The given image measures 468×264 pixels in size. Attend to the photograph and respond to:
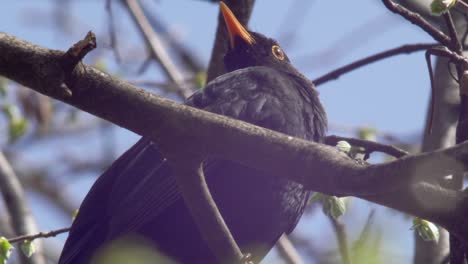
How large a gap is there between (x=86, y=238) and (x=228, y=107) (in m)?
0.95

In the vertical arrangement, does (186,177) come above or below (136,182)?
above

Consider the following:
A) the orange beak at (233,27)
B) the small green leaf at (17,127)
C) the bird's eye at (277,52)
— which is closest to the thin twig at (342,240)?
the orange beak at (233,27)

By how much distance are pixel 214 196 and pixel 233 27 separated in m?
1.41

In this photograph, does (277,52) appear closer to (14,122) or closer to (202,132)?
(14,122)

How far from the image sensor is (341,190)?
2.75 metres

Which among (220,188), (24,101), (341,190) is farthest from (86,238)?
(24,101)

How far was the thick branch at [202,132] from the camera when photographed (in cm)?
271

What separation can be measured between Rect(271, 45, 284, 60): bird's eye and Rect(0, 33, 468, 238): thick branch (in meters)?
2.70

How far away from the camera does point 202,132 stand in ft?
9.34

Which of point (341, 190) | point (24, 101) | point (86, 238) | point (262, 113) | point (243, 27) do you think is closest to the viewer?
point (341, 190)

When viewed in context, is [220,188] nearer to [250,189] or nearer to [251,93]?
[250,189]

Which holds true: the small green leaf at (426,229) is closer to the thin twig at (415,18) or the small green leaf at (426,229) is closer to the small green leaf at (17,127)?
the thin twig at (415,18)

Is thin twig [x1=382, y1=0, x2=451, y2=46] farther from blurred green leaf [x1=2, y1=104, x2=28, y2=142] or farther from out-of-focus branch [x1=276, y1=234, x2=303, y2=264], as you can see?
blurred green leaf [x1=2, y1=104, x2=28, y2=142]

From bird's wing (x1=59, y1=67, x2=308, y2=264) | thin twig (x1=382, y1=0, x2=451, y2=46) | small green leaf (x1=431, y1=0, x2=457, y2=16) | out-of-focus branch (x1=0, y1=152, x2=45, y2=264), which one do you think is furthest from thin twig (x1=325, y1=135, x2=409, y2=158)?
out-of-focus branch (x1=0, y1=152, x2=45, y2=264)
